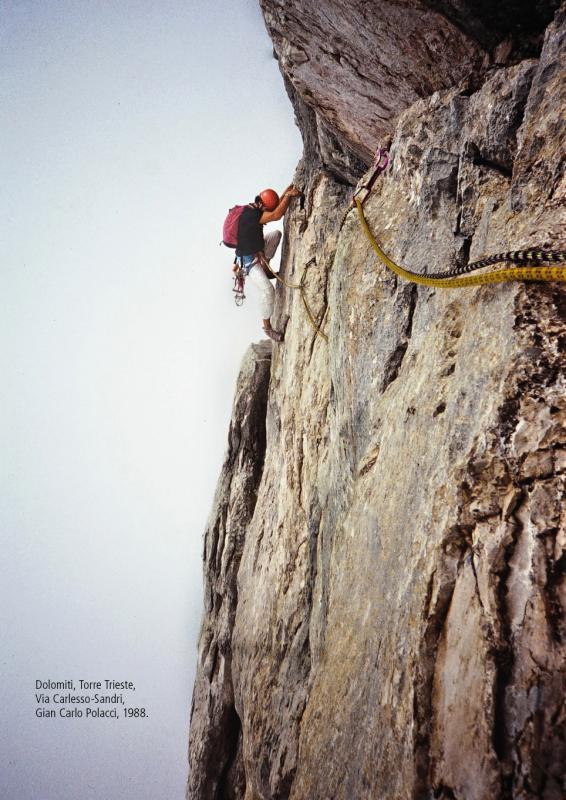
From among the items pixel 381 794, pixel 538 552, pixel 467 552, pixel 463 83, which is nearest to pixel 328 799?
pixel 381 794

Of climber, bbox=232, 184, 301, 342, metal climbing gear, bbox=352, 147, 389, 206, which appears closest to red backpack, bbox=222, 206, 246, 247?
climber, bbox=232, 184, 301, 342

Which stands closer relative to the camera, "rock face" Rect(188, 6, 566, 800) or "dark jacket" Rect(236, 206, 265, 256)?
"rock face" Rect(188, 6, 566, 800)

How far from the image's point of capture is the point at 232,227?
8812mm

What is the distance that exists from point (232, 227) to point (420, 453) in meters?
7.17

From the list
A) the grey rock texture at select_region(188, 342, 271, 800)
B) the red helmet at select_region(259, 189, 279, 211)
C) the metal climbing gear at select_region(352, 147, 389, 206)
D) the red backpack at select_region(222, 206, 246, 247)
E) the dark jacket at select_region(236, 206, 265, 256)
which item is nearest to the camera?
the metal climbing gear at select_region(352, 147, 389, 206)

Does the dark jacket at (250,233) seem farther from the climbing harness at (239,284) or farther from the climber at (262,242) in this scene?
the climbing harness at (239,284)

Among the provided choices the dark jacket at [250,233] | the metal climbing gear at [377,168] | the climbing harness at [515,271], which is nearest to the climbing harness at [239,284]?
the dark jacket at [250,233]

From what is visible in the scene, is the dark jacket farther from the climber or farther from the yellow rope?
the yellow rope

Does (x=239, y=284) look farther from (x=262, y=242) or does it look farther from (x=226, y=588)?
(x=226, y=588)

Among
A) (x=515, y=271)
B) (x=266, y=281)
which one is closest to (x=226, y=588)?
(x=266, y=281)

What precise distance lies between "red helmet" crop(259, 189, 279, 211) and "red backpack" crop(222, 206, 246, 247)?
0.49 metres

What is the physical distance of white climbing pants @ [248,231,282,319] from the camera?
31.1ft

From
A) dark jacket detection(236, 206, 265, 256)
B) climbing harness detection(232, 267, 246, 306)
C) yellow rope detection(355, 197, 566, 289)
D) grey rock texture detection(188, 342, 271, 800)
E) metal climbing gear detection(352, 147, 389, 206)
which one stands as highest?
dark jacket detection(236, 206, 265, 256)

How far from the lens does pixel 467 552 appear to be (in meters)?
2.87
